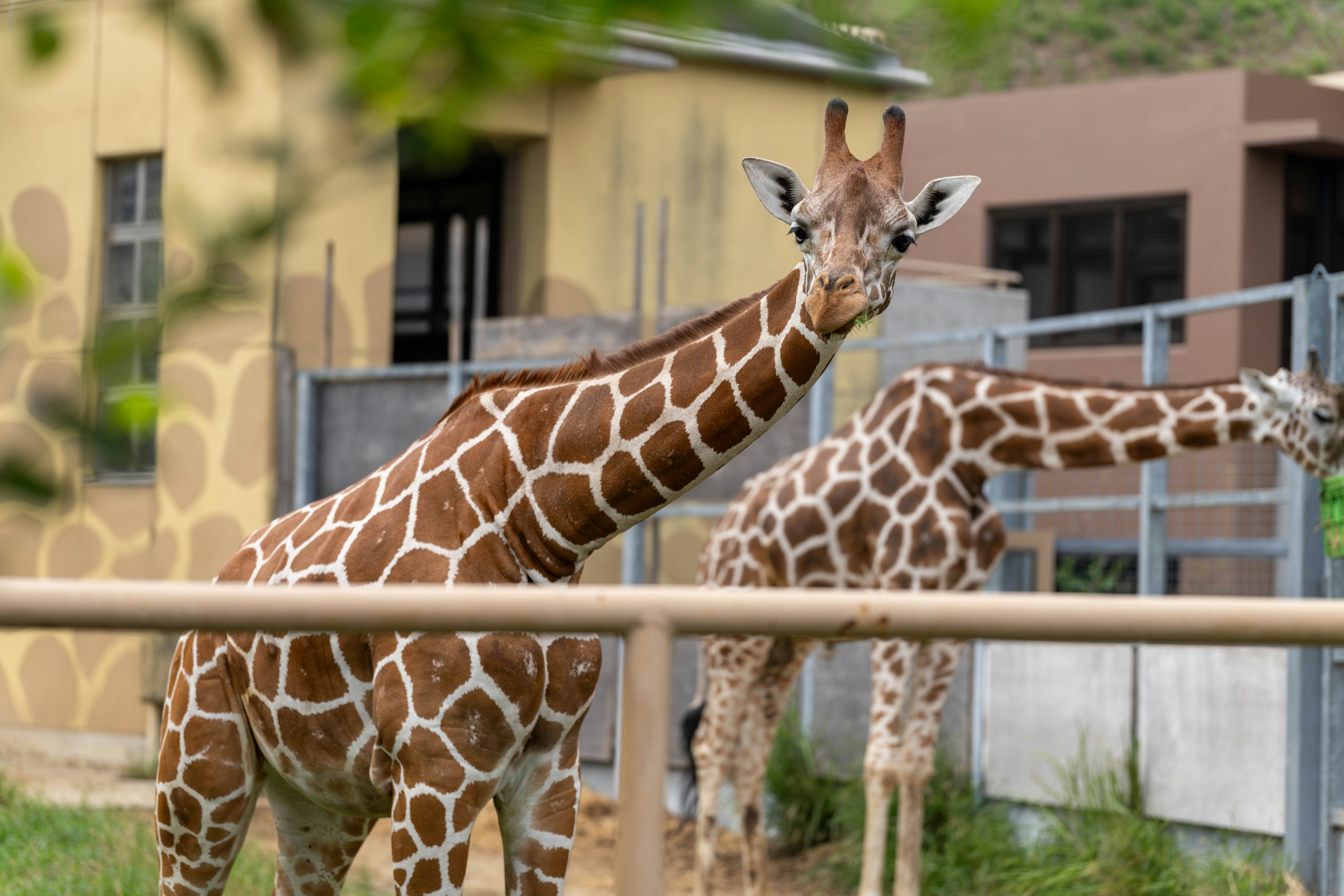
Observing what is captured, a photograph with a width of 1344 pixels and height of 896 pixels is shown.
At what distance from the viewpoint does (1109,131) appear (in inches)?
640

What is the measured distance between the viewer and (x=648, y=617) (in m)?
1.72

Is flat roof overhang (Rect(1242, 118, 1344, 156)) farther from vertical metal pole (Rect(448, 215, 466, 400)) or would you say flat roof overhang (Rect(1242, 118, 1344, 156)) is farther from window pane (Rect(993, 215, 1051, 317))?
vertical metal pole (Rect(448, 215, 466, 400))

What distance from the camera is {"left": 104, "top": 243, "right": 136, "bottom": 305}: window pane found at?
1.20m

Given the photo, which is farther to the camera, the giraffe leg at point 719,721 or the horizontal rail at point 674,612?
the giraffe leg at point 719,721

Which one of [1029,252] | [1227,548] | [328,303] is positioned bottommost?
[1227,548]

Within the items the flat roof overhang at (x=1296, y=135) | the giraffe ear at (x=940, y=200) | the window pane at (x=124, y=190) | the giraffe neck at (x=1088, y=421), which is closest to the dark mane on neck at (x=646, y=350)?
the giraffe ear at (x=940, y=200)

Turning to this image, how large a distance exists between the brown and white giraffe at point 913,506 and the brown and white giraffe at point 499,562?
2.67 metres

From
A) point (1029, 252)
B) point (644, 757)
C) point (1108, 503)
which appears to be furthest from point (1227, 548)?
point (1029, 252)

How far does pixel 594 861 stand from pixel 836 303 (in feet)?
16.6

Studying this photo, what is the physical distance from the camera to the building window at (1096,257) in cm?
1627

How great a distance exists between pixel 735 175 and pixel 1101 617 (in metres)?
9.96

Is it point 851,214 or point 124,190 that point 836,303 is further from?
point 124,190

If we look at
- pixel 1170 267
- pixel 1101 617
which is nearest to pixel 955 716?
pixel 1101 617

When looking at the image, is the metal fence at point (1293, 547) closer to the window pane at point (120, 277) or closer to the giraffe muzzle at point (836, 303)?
the giraffe muzzle at point (836, 303)
